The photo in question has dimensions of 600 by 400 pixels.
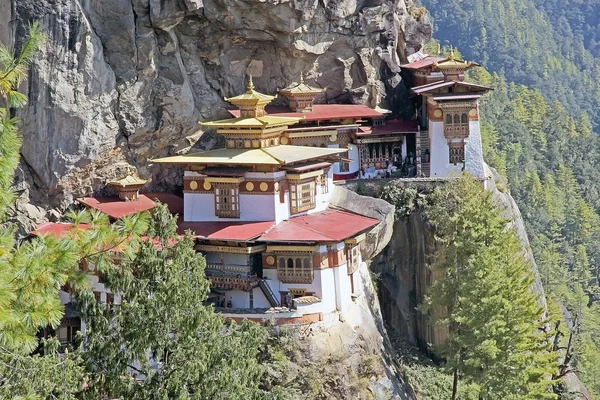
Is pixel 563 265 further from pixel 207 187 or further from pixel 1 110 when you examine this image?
pixel 1 110

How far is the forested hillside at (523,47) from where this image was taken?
141 metres

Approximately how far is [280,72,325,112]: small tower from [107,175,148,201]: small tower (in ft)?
25.8

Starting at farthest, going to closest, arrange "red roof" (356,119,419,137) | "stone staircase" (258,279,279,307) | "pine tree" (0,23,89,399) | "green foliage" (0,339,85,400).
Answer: "red roof" (356,119,419,137) → "stone staircase" (258,279,279,307) → "green foliage" (0,339,85,400) → "pine tree" (0,23,89,399)

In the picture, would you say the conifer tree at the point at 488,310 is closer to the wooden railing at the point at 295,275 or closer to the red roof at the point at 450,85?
the wooden railing at the point at 295,275

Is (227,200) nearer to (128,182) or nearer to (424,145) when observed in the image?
(128,182)

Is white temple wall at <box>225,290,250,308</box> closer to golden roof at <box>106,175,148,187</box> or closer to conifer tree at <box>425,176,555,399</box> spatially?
golden roof at <box>106,175,148,187</box>

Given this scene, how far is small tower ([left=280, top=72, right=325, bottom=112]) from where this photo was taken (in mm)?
39562

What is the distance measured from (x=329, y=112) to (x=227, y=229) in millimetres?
10111

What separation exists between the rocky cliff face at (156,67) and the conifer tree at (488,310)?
390 inches

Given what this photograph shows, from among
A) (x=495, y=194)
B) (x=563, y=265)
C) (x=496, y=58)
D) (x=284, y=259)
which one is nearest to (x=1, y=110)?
(x=284, y=259)

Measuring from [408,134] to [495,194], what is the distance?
4175 mm

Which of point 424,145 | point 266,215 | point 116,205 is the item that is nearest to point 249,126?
point 266,215

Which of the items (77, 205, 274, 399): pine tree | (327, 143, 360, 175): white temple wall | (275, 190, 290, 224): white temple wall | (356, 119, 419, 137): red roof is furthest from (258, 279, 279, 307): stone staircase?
(356, 119, 419, 137): red roof

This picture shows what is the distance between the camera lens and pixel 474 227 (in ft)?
106
